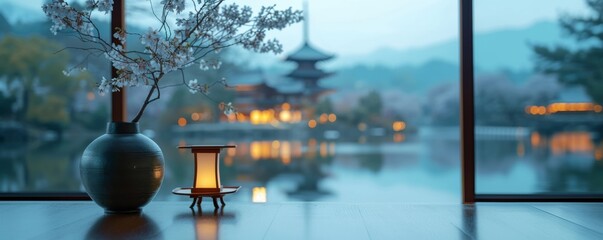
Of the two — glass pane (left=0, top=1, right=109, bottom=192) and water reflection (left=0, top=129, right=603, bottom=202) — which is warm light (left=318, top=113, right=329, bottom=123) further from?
glass pane (left=0, top=1, right=109, bottom=192)

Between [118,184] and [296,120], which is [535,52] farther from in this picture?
[118,184]

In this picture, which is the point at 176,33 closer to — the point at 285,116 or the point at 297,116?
the point at 285,116

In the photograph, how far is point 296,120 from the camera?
18.8 m

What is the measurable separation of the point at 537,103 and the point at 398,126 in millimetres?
5310

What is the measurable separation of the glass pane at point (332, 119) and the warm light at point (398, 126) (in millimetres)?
34

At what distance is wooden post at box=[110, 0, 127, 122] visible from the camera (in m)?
3.19

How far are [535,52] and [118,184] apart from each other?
1353 cm

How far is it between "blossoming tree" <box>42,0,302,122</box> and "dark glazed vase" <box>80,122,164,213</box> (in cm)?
22

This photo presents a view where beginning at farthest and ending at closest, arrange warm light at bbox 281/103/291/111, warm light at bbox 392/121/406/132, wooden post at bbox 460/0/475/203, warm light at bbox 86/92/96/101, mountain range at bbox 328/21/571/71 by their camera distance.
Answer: warm light at bbox 392/121/406/132, warm light at bbox 281/103/291/111, mountain range at bbox 328/21/571/71, warm light at bbox 86/92/96/101, wooden post at bbox 460/0/475/203

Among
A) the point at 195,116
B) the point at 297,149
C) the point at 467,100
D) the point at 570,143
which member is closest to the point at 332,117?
the point at 297,149

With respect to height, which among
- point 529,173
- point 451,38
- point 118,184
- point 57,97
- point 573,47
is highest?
point 451,38

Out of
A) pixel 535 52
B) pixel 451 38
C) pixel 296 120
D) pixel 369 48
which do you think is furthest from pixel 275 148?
pixel 535 52

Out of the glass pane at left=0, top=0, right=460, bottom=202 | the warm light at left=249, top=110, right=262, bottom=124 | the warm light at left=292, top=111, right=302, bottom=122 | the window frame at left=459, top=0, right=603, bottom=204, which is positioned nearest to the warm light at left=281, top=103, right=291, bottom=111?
the glass pane at left=0, top=0, right=460, bottom=202

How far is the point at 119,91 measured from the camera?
10.6 feet
